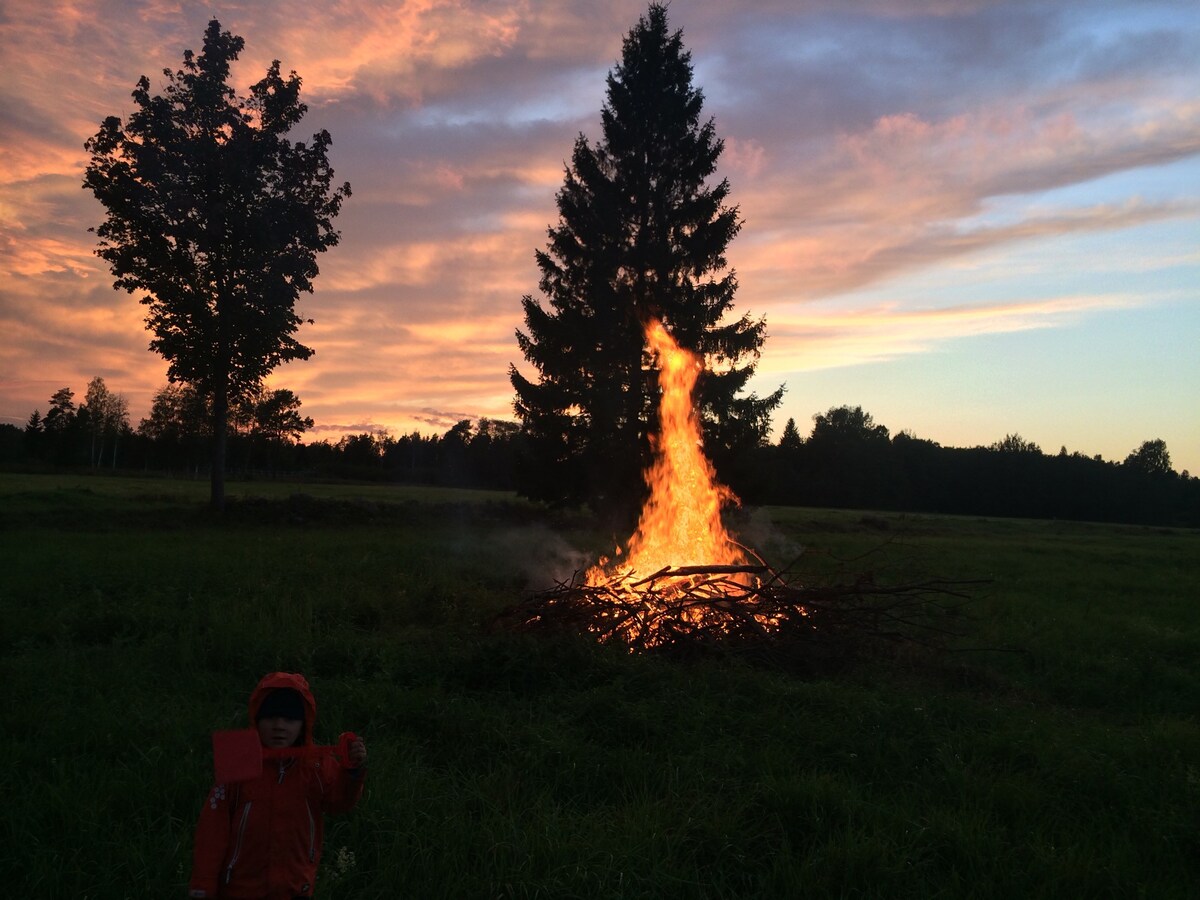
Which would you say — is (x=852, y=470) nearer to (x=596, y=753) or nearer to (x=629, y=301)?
(x=629, y=301)

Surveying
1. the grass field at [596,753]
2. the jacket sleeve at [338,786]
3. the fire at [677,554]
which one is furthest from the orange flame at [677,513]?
the jacket sleeve at [338,786]

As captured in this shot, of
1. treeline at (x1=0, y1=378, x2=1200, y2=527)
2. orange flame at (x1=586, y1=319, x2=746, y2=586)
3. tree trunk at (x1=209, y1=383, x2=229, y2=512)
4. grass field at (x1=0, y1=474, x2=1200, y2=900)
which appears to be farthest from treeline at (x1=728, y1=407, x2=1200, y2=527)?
grass field at (x1=0, y1=474, x2=1200, y2=900)

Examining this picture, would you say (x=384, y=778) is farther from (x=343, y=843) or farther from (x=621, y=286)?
(x=621, y=286)

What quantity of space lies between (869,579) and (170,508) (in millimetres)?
22001

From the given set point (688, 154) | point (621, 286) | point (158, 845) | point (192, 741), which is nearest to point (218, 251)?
point (621, 286)

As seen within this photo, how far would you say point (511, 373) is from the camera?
22.9 metres

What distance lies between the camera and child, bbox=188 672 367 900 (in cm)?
267

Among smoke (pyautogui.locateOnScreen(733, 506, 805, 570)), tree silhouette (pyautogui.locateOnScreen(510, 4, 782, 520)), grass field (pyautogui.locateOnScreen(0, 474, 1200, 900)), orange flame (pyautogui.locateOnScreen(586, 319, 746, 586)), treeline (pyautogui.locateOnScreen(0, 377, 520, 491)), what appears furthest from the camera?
treeline (pyautogui.locateOnScreen(0, 377, 520, 491))

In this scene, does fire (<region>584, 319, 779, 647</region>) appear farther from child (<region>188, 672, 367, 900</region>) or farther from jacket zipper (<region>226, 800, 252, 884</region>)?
jacket zipper (<region>226, 800, 252, 884</region>)

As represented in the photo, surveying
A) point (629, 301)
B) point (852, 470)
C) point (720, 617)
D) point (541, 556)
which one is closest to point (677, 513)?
point (720, 617)

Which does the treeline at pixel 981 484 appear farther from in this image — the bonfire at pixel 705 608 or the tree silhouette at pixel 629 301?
the bonfire at pixel 705 608

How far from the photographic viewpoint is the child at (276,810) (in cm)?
267

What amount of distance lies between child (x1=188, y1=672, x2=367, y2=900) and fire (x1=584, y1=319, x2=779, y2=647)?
18.1 ft

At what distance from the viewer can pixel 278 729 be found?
281 cm
